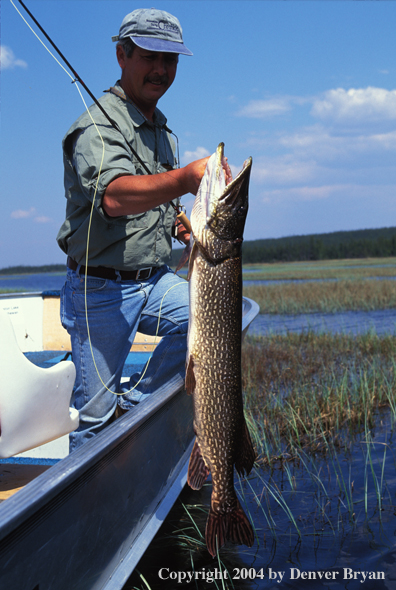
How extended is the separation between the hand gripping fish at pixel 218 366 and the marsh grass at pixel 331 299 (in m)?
14.7

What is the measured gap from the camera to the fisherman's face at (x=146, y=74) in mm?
3236

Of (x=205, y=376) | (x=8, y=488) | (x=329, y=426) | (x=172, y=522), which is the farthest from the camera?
(x=329, y=426)

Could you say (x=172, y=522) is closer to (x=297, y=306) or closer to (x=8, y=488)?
(x=8, y=488)

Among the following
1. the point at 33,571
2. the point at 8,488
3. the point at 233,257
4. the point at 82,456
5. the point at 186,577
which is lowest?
the point at 186,577

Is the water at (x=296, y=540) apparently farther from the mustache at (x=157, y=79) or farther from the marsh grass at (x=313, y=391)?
the mustache at (x=157, y=79)

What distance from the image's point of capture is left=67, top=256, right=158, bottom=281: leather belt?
10.7ft

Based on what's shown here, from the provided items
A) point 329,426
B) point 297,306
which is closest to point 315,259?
point 297,306

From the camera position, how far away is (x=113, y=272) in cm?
327

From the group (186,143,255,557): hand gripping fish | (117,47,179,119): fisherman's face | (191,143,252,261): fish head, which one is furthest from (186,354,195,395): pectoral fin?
(117,47,179,119): fisherman's face

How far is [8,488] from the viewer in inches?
125

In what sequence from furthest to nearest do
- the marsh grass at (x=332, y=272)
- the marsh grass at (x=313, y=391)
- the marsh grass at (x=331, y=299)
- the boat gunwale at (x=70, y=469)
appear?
the marsh grass at (x=332, y=272) < the marsh grass at (x=331, y=299) < the marsh grass at (x=313, y=391) < the boat gunwale at (x=70, y=469)

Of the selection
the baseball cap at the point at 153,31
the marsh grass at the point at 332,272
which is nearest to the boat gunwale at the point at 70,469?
the baseball cap at the point at 153,31

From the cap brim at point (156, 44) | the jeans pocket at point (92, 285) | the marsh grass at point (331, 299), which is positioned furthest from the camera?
the marsh grass at point (331, 299)

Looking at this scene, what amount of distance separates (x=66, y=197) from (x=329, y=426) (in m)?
3.89
